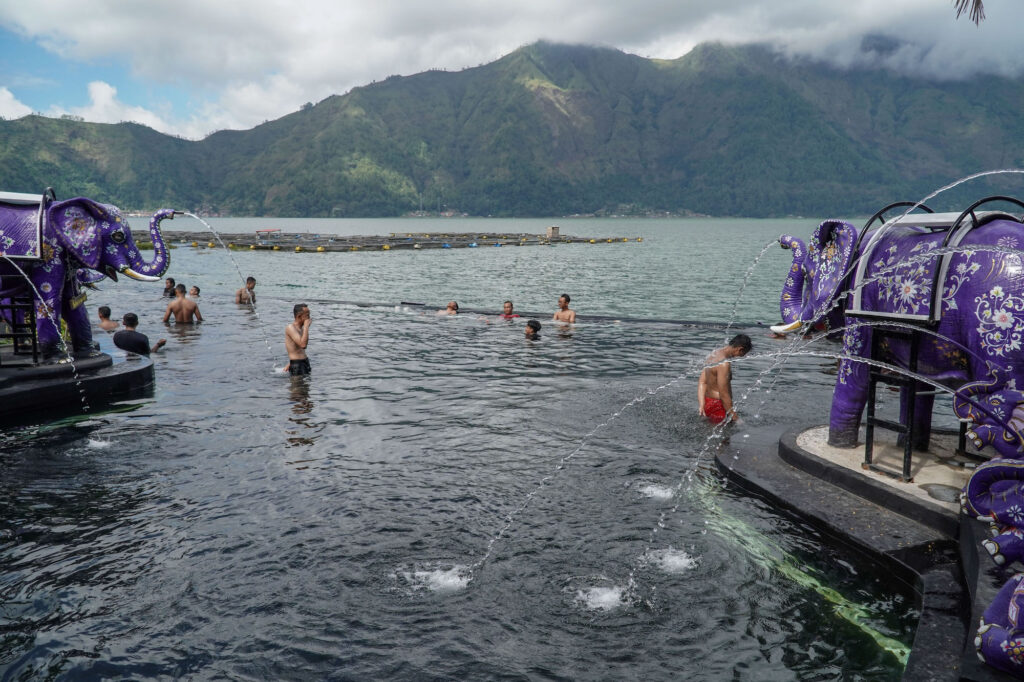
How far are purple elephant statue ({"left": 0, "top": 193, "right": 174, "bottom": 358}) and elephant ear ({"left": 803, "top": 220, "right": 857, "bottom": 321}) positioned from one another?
13739 mm

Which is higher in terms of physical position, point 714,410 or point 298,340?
point 298,340

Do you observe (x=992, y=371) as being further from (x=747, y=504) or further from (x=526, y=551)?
(x=526, y=551)

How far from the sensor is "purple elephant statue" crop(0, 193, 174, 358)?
42.9 feet

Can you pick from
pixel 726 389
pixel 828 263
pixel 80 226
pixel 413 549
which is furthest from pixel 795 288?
pixel 80 226

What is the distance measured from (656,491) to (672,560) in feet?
6.40

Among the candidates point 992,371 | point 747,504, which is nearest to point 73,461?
point 747,504

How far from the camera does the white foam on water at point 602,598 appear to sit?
6.34 m

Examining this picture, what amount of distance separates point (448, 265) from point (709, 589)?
59.8m

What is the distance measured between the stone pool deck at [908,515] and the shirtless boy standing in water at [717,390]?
1873 mm

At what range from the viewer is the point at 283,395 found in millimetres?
14492

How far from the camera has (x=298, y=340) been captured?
1597 centimetres

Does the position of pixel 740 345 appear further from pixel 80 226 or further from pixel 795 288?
pixel 80 226

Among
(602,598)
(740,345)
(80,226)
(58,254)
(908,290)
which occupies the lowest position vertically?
(602,598)

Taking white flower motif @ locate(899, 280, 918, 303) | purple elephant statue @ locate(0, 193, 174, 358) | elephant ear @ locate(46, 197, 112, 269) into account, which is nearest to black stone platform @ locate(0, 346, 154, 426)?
purple elephant statue @ locate(0, 193, 174, 358)
